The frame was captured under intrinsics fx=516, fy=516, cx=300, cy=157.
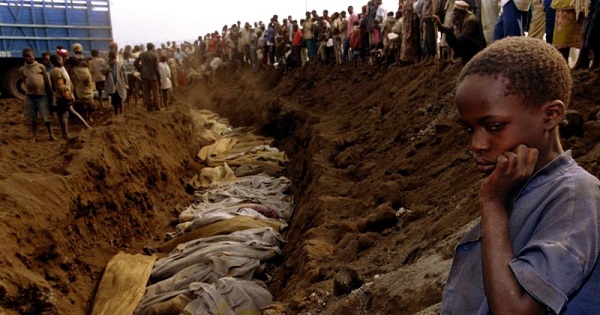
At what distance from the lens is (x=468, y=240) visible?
1435 mm

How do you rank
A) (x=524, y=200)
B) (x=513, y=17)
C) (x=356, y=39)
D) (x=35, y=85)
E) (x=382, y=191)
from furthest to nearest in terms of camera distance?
(x=356, y=39)
(x=35, y=85)
(x=513, y=17)
(x=382, y=191)
(x=524, y=200)

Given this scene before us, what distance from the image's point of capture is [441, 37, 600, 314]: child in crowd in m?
1.17

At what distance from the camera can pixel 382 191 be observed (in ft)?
19.2

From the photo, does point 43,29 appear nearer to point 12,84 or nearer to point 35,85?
point 12,84

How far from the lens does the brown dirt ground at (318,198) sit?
393cm

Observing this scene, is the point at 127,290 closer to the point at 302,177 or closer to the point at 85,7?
the point at 302,177

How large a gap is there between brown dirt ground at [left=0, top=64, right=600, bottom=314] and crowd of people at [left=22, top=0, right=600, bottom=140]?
2.26ft

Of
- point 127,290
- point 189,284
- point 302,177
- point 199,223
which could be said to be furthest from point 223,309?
point 302,177

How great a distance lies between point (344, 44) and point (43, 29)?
868cm

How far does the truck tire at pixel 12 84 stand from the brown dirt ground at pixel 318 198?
194cm

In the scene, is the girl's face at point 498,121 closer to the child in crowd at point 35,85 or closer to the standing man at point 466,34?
the standing man at point 466,34

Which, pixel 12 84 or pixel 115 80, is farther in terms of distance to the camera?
pixel 12 84

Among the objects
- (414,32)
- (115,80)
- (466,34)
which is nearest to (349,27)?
(414,32)

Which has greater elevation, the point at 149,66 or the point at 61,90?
the point at 149,66
